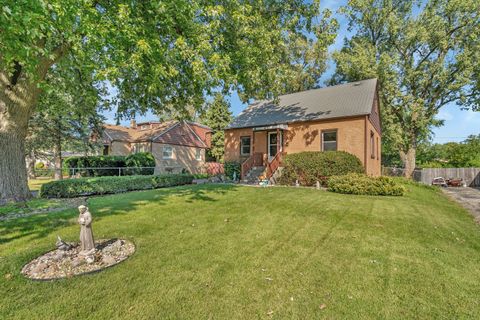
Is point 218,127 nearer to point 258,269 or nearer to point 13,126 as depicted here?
point 13,126

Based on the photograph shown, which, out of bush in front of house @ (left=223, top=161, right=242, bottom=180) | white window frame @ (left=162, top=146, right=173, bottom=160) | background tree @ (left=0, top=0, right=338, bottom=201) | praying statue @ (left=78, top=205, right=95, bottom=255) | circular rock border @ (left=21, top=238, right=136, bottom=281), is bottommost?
circular rock border @ (left=21, top=238, right=136, bottom=281)

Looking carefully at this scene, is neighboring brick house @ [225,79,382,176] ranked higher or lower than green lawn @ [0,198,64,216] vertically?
higher

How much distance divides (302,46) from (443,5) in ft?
37.4

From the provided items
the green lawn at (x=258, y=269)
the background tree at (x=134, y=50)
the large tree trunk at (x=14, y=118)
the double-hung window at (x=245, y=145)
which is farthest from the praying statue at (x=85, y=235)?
the double-hung window at (x=245, y=145)

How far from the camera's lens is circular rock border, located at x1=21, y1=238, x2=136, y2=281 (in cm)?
316

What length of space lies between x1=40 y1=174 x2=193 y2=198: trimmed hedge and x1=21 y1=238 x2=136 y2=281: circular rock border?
7.28 meters

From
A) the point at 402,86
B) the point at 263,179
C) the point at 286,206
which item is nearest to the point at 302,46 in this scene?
the point at 402,86

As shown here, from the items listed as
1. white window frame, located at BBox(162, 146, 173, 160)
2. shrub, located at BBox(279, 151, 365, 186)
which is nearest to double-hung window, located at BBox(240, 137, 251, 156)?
shrub, located at BBox(279, 151, 365, 186)

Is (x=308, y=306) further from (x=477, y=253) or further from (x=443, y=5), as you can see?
(x=443, y=5)

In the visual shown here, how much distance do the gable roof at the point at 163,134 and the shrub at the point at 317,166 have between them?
611 inches

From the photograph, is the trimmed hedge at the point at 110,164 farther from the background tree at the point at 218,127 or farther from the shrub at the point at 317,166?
the background tree at the point at 218,127

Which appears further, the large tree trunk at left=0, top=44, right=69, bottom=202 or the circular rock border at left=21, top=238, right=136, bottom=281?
the large tree trunk at left=0, top=44, right=69, bottom=202

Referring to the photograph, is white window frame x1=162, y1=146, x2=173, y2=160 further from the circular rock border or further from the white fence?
the white fence

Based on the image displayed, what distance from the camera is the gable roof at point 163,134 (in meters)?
24.9
